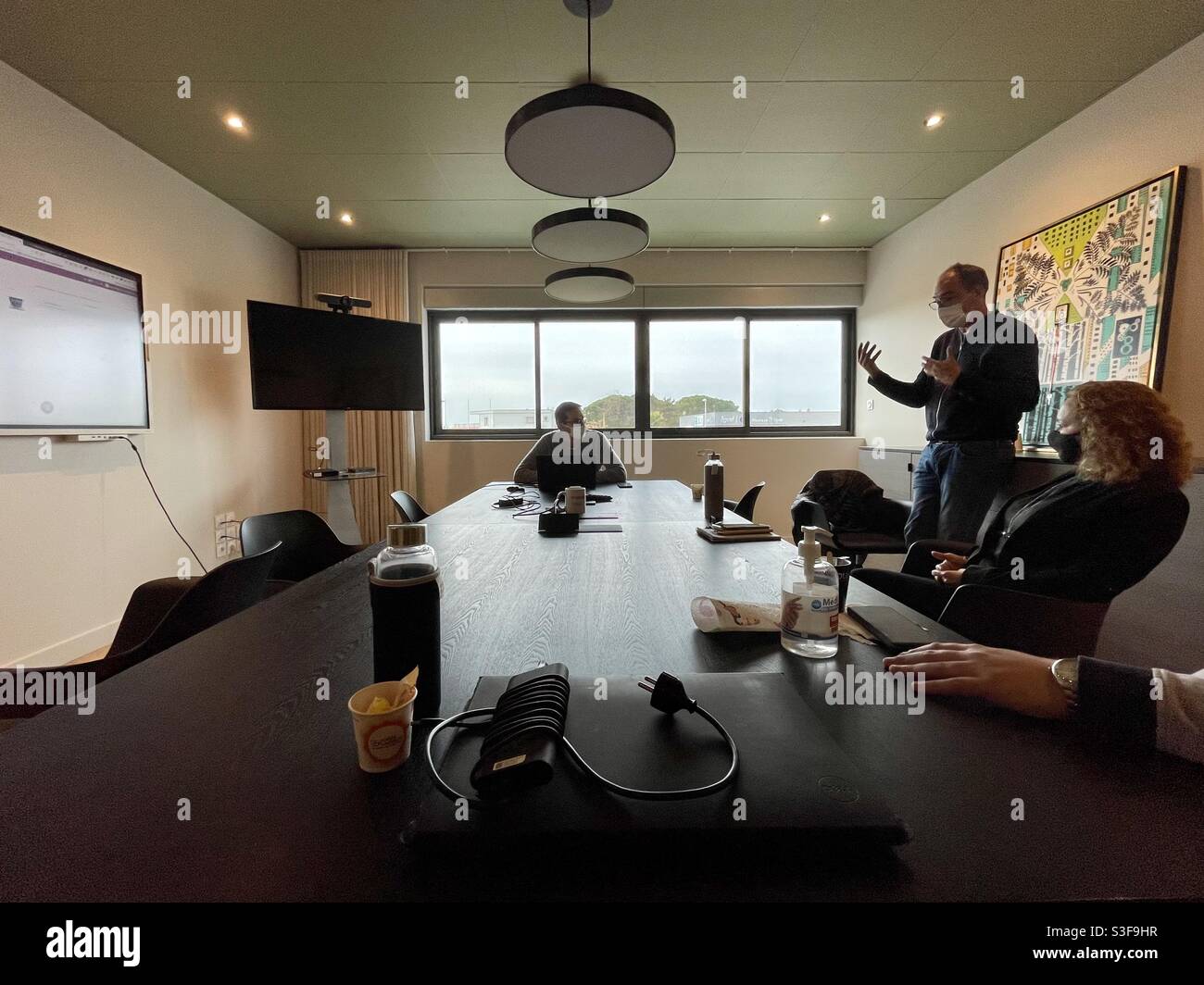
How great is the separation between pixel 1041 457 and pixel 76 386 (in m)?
5.12

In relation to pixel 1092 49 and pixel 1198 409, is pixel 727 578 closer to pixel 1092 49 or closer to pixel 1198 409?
pixel 1198 409

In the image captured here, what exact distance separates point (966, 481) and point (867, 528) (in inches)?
26.3

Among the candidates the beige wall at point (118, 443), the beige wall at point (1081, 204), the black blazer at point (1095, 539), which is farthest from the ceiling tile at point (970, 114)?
the beige wall at point (118, 443)

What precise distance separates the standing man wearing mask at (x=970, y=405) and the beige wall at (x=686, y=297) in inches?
86.5

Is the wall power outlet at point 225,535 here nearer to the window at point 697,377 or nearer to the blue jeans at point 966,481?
the window at point 697,377

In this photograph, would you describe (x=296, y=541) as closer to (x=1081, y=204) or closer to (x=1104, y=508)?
(x=1104, y=508)

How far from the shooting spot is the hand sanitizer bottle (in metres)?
0.80

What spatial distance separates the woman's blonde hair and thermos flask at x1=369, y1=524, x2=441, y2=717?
5.98 feet

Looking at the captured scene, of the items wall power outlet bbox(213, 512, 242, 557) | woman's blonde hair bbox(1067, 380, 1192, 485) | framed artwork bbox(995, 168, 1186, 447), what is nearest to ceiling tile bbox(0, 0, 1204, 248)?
framed artwork bbox(995, 168, 1186, 447)

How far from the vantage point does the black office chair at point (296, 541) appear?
213cm

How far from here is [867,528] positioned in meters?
3.29

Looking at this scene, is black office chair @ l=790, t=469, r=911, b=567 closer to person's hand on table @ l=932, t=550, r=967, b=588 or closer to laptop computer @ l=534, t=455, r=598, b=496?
person's hand on table @ l=932, t=550, r=967, b=588

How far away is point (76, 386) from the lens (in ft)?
8.88
